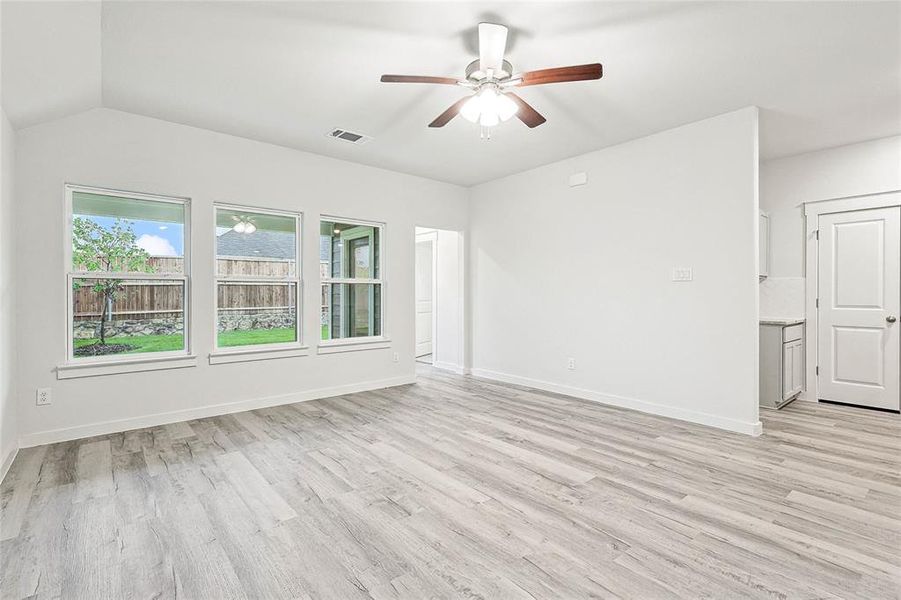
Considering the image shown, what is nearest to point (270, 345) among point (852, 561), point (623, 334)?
point (623, 334)

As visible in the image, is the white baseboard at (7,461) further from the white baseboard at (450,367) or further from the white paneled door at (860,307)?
the white paneled door at (860,307)

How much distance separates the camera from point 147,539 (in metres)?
2.08

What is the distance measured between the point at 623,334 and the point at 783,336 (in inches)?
63.2

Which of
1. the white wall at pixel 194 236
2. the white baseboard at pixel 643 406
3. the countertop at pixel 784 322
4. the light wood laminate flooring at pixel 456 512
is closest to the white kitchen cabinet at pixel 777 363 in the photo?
the countertop at pixel 784 322

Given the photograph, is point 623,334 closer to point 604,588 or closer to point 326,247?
point 604,588

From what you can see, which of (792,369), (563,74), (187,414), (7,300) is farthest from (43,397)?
(792,369)

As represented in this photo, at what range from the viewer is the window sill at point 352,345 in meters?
4.96

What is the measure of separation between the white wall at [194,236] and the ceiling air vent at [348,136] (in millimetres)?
226

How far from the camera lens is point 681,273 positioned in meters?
4.08

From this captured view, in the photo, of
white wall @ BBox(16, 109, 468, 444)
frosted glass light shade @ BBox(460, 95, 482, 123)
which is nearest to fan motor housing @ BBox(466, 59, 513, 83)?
frosted glass light shade @ BBox(460, 95, 482, 123)

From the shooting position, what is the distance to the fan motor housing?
2715 millimetres

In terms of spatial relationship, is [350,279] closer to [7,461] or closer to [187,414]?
[187,414]

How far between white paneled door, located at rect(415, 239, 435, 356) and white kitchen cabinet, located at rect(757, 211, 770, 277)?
16.8ft

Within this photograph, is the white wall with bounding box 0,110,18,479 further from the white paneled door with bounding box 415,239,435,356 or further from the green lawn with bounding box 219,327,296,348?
the white paneled door with bounding box 415,239,435,356
